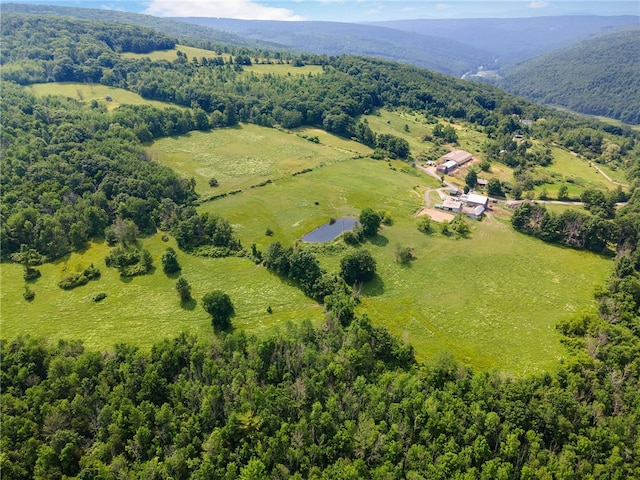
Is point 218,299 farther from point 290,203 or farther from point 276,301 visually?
point 290,203

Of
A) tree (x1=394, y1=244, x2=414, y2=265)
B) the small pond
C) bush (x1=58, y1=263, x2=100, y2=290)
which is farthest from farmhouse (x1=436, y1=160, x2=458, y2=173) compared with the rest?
bush (x1=58, y1=263, x2=100, y2=290)

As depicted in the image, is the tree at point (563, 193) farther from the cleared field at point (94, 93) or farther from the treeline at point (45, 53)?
the treeline at point (45, 53)

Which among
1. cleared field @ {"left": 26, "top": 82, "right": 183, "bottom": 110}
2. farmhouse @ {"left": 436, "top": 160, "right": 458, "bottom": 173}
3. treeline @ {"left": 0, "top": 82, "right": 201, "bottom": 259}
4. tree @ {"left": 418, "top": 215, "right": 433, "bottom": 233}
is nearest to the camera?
treeline @ {"left": 0, "top": 82, "right": 201, "bottom": 259}

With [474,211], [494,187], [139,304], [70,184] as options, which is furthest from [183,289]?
[494,187]

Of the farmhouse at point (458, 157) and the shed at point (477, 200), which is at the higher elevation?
the farmhouse at point (458, 157)

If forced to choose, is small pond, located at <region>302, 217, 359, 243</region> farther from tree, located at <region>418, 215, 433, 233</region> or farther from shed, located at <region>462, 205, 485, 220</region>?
shed, located at <region>462, 205, 485, 220</region>

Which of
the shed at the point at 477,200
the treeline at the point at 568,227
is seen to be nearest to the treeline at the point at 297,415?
the treeline at the point at 568,227
